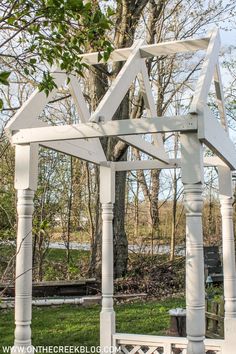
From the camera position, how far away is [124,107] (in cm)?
941

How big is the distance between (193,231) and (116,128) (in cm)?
87

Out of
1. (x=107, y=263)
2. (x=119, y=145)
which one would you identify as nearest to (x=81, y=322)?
(x=107, y=263)

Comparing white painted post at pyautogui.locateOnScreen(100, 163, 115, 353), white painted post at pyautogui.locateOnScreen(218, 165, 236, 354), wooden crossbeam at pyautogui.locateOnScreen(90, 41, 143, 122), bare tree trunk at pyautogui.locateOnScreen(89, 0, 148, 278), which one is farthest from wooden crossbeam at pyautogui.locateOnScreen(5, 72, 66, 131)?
bare tree trunk at pyautogui.locateOnScreen(89, 0, 148, 278)

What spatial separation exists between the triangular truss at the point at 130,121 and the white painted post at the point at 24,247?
16cm

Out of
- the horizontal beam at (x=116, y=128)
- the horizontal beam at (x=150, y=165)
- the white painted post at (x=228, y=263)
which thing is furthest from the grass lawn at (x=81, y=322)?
the horizontal beam at (x=116, y=128)

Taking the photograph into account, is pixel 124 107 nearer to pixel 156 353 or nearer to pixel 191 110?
pixel 156 353

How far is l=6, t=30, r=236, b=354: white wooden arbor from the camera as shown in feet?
10.1

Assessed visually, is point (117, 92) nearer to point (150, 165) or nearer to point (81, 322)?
point (150, 165)

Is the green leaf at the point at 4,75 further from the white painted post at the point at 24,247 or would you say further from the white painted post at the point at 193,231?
the white painted post at the point at 24,247

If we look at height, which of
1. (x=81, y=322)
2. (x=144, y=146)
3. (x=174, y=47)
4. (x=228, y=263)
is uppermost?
(x=174, y=47)

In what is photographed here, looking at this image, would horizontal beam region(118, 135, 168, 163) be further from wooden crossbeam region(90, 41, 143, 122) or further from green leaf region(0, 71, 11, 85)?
green leaf region(0, 71, 11, 85)

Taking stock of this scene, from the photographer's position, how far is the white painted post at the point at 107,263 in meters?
4.88

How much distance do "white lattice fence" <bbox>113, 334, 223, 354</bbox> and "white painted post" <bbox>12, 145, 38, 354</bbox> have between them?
160 cm

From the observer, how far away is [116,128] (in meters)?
3.21
